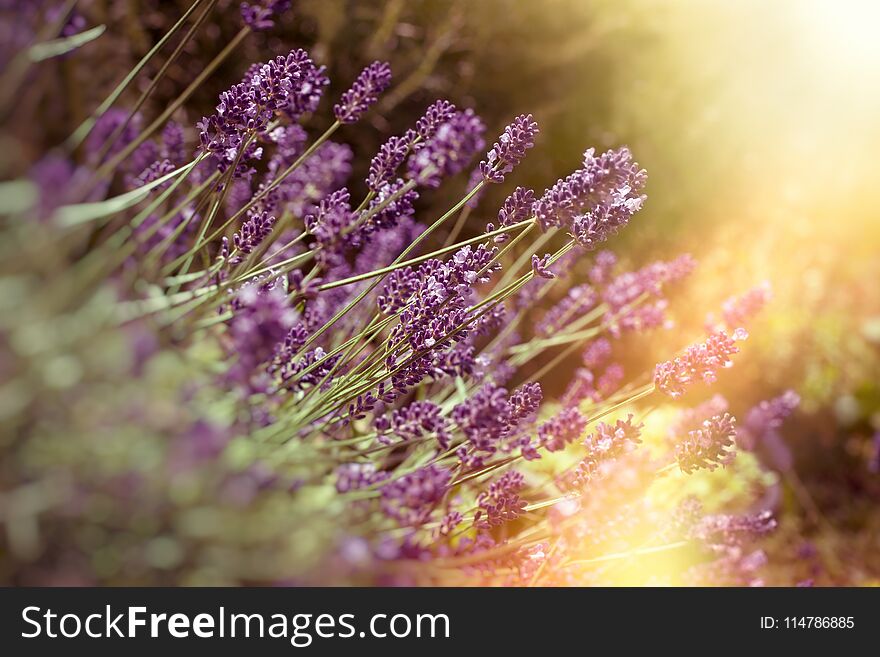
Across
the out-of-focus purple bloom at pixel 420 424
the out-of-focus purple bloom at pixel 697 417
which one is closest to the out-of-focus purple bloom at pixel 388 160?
the out-of-focus purple bloom at pixel 420 424

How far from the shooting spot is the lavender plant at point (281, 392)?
0.48 m

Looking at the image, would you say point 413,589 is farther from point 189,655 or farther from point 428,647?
point 189,655

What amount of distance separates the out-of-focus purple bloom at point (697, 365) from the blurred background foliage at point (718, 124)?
1.27 metres

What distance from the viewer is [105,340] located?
0.49 m

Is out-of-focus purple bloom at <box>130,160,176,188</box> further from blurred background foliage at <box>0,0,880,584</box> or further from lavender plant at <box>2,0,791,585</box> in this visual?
blurred background foliage at <box>0,0,880,584</box>

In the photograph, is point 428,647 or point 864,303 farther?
point 864,303

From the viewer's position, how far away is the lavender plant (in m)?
0.48

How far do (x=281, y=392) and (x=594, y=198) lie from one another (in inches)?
17.0

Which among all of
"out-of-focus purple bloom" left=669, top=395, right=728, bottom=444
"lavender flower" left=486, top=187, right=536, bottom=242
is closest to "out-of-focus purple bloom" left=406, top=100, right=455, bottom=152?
"lavender flower" left=486, top=187, right=536, bottom=242

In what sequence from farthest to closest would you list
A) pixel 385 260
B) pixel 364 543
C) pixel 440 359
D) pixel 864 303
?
pixel 864 303 → pixel 385 260 → pixel 440 359 → pixel 364 543

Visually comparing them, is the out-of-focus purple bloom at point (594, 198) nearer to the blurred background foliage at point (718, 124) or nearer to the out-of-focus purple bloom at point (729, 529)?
the out-of-focus purple bloom at point (729, 529)

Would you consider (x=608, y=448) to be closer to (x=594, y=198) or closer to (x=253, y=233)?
(x=594, y=198)

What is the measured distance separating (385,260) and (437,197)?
861mm

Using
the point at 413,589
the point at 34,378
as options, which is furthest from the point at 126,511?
the point at 413,589
